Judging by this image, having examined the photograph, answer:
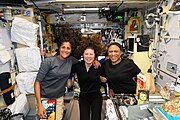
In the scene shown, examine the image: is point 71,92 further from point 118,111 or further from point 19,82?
point 118,111

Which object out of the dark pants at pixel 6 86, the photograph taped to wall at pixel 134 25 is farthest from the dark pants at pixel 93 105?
the photograph taped to wall at pixel 134 25

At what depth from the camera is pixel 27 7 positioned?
3.91m

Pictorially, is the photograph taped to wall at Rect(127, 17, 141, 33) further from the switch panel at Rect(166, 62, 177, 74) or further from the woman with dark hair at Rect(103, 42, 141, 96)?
the woman with dark hair at Rect(103, 42, 141, 96)

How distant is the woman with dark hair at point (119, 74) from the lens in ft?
7.93

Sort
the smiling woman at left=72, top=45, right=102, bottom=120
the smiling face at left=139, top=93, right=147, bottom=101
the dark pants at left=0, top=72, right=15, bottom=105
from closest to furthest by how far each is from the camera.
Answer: the smiling face at left=139, top=93, right=147, bottom=101 → the smiling woman at left=72, top=45, right=102, bottom=120 → the dark pants at left=0, top=72, right=15, bottom=105

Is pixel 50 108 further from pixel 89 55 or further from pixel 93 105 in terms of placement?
pixel 89 55

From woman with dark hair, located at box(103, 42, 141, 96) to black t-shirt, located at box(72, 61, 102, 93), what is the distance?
162mm

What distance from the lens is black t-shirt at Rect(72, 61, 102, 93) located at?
255 cm

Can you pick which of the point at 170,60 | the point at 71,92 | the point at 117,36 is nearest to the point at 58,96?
the point at 71,92

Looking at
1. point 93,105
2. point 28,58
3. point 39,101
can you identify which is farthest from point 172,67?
point 28,58

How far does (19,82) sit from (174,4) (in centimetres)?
320

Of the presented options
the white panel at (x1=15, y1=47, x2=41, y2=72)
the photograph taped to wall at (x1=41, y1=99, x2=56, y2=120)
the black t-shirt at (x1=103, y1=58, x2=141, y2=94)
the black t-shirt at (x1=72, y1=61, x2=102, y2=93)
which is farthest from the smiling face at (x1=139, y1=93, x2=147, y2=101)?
the white panel at (x1=15, y1=47, x2=41, y2=72)

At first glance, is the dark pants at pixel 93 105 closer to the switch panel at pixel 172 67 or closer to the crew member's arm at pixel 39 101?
the crew member's arm at pixel 39 101

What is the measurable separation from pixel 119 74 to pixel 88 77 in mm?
410
